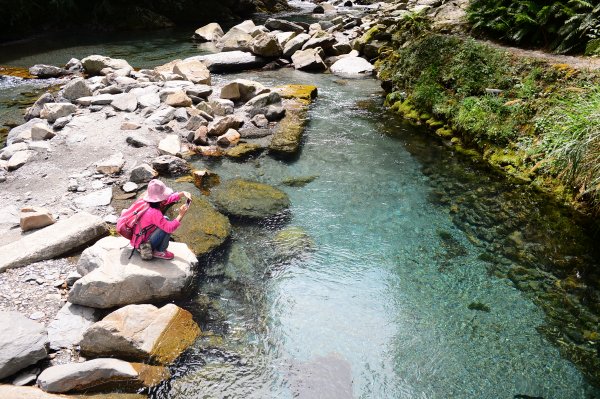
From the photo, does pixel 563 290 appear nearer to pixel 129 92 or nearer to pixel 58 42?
pixel 129 92

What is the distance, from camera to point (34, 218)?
5.82m

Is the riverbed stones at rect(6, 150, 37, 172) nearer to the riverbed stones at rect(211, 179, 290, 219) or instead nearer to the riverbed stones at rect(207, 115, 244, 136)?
the riverbed stones at rect(207, 115, 244, 136)

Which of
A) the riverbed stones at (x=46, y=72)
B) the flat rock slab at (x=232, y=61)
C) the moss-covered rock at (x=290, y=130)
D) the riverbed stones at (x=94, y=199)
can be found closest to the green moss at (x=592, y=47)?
the moss-covered rock at (x=290, y=130)

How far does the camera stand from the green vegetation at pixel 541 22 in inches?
364

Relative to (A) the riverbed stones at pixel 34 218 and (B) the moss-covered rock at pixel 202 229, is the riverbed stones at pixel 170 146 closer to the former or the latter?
(B) the moss-covered rock at pixel 202 229

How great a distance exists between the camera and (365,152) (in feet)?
30.2

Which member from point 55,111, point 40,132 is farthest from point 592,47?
point 55,111

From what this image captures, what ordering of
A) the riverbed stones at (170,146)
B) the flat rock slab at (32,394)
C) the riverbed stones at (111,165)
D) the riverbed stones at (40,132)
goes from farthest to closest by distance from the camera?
the riverbed stones at (40,132), the riverbed stones at (170,146), the riverbed stones at (111,165), the flat rock slab at (32,394)

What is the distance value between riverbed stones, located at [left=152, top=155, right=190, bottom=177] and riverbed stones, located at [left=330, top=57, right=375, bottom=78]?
8.52 m

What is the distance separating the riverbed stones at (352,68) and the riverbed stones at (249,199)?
8.54 meters

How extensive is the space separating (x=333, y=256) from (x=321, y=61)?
11.0 metres

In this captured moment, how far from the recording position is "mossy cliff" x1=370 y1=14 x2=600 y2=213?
6.47 meters

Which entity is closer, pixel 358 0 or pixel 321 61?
pixel 321 61

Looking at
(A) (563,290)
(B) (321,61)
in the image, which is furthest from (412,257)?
(B) (321,61)
